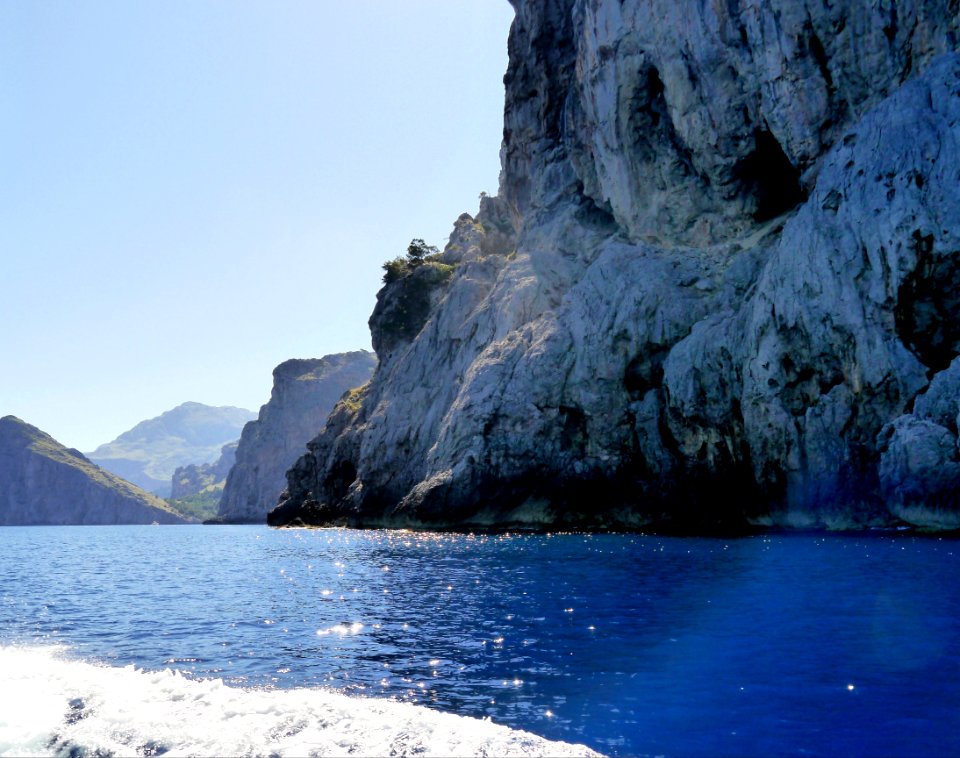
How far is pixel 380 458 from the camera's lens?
238 ft

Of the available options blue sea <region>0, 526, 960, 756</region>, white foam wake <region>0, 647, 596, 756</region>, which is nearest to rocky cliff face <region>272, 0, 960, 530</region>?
blue sea <region>0, 526, 960, 756</region>

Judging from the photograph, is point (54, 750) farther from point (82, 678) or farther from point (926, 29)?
point (926, 29)

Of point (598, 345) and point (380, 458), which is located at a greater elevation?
point (598, 345)

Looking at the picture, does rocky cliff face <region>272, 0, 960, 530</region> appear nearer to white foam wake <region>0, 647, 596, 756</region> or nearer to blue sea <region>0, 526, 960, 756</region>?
blue sea <region>0, 526, 960, 756</region>

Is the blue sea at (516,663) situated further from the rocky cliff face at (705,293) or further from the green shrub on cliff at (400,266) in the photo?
the green shrub on cliff at (400,266)

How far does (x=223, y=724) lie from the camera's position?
10852 mm

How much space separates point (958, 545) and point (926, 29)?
27.0m

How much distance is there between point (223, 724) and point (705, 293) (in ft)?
150

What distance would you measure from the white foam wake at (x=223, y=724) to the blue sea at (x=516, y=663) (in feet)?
0.13

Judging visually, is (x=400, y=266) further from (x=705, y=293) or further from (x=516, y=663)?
(x=516, y=663)

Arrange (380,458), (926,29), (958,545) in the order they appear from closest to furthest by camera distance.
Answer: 1. (958,545)
2. (926,29)
3. (380,458)

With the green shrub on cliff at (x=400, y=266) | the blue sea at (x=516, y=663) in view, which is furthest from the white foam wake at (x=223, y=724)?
the green shrub on cliff at (x=400, y=266)

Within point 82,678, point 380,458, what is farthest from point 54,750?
point 380,458

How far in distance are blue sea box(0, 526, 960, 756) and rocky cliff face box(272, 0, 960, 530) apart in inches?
469
